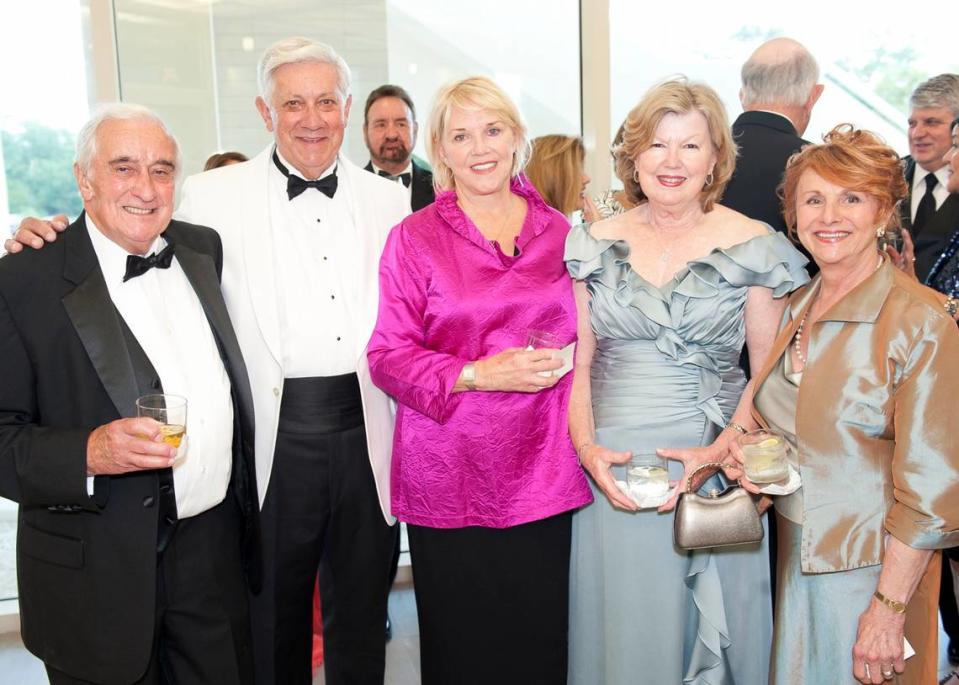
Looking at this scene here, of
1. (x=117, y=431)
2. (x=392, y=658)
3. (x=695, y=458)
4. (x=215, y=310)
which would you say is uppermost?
(x=215, y=310)

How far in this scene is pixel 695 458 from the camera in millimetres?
2314

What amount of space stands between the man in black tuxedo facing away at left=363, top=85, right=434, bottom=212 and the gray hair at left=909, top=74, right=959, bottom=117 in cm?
279

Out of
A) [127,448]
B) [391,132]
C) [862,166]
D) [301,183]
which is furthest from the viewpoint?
[391,132]

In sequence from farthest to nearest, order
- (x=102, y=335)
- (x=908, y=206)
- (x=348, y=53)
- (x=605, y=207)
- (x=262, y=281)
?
(x=348, y=53) < (x=908, y=206) < (x=605, y=207) < (x=262, y=281) < (x=102, y=335)

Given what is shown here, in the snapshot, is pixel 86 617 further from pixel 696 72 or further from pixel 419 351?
pixel 696 72

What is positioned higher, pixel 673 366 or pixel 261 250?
pixel 261 250

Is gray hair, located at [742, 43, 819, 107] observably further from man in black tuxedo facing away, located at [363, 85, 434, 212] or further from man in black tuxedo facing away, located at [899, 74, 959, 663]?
man in black tuxedo facing away, located at [363, 85, 434, 212]

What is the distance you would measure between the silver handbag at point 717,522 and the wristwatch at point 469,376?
0.63m

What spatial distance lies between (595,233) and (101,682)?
1.74m

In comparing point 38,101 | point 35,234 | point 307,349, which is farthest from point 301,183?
point 38,101

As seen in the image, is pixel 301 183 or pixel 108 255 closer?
pixel 108 255

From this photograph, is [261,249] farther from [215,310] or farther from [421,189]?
[421,189]

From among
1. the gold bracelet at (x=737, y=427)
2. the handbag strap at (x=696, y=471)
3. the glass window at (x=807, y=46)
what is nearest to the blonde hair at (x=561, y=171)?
the glass window at (x=807, y=46)

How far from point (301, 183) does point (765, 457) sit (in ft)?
5.16
